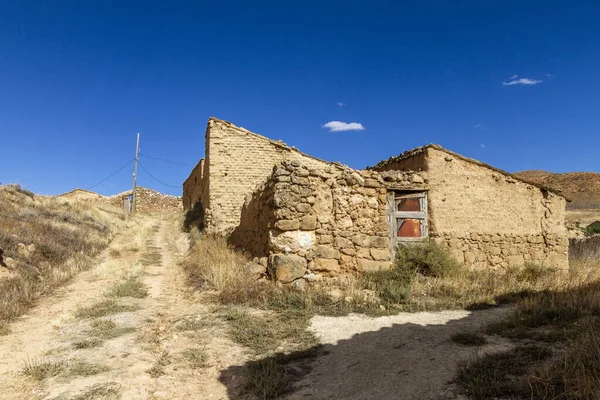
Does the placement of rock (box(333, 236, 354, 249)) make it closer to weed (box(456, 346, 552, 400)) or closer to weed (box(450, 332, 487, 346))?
weed (box(450, 332, 487, 346))

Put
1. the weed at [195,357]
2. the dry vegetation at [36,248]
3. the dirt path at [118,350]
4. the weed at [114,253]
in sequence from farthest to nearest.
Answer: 1. the weed at [114,253]
2. the dry vegetation at [36,248]
3. the weed at [195,357]
4. the dirt path at [118,350]

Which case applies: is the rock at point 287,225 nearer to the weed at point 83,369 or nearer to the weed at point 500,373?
the weed at point 83,369

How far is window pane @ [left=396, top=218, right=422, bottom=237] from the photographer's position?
29.8 ft

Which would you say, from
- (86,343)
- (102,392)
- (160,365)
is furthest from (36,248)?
(102,392)

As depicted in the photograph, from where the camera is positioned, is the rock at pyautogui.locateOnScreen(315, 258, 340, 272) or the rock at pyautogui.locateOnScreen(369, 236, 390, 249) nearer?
the rock at pyautogui.locateOnScreen(315, 258, 340, 272)

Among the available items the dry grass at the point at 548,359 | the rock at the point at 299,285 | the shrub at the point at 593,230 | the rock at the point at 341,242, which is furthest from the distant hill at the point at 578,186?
the dry grass at the point at 548,359

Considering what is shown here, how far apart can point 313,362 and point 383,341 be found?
941 mm

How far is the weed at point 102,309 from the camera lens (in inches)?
257

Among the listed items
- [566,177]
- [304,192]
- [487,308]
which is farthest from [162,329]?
[566,177]

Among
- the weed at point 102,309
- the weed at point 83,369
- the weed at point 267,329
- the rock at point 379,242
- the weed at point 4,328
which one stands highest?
the rock at point 379,242

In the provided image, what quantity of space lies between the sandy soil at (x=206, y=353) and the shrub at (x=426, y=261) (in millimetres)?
2139

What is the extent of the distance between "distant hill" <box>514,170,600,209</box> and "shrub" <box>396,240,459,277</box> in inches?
959

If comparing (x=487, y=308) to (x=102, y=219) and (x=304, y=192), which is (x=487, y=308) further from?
(x=102, y=219)

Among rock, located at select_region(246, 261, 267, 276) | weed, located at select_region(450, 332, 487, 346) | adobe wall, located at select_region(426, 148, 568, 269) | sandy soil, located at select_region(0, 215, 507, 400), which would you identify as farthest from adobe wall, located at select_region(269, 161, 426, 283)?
weed, located at select_region(450, 332, 487, 346)
